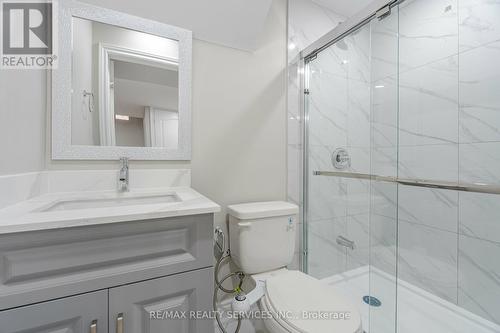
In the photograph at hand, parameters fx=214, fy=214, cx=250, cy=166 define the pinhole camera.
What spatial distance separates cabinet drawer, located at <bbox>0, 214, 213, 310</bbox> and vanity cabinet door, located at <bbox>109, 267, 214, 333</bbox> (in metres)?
0.03

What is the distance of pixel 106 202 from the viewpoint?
1.00 m

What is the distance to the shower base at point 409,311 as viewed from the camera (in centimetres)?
128

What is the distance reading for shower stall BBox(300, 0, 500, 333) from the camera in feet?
4.12

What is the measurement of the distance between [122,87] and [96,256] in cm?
87

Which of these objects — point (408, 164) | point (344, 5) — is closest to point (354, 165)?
point (408, 164)

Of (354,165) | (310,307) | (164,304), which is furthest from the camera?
(354,165)

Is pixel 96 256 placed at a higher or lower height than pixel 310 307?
higher

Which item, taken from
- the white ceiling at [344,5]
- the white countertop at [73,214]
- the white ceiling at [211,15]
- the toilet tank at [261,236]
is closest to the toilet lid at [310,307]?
the toilet tank at [261,236]

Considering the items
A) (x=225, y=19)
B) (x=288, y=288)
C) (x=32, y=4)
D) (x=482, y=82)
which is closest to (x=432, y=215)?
(x=482, y=82)

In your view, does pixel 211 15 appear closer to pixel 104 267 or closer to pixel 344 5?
pixel 344 5

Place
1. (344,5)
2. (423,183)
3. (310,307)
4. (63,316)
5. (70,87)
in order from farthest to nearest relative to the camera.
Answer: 1. (344,5)
2. (423,183)
3. (70,87)
4. (310,307)
5. (63,316)

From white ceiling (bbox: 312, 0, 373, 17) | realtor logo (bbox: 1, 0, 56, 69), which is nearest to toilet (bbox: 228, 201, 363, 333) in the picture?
realtor logo (bbox: 1, 0, 56, 69)

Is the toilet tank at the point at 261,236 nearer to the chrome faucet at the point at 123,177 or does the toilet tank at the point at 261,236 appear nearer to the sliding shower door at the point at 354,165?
the sliding shower door at the point at 354,165

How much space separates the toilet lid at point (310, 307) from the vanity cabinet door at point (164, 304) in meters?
0.32
